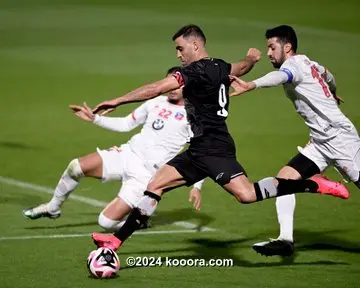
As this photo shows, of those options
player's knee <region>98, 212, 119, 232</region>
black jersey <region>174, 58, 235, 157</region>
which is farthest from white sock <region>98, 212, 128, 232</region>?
black jersey <region>174, 58, 235, 157</region>

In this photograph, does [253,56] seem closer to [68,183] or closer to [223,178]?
[223,178]

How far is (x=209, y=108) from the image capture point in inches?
480

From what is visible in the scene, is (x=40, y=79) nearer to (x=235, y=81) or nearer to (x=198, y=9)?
(x=198, y=9)

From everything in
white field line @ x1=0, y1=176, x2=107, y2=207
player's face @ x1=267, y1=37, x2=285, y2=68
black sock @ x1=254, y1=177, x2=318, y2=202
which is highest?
player's face @ x1=267, y1=37, x2=285, y2=68

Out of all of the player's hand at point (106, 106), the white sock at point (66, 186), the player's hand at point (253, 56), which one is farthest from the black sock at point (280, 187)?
the white sock at point (66, 186)

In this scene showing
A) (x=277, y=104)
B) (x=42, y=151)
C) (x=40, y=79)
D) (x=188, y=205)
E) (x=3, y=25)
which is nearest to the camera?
(x=188, y=205)

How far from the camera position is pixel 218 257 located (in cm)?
1274

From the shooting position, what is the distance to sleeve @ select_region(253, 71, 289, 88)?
1189 centimetres

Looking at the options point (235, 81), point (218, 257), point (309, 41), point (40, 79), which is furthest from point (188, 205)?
point (309, 41)

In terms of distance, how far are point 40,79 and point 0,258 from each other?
43.3 feet

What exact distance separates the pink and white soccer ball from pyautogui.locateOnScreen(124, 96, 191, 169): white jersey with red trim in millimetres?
2806

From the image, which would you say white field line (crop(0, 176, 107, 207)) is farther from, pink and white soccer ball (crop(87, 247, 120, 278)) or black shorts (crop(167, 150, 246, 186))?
pink and white soccer ball (crop(87, 247, 120, 278))

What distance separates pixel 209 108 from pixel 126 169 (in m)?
2.39

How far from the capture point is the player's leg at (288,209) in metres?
12.4
